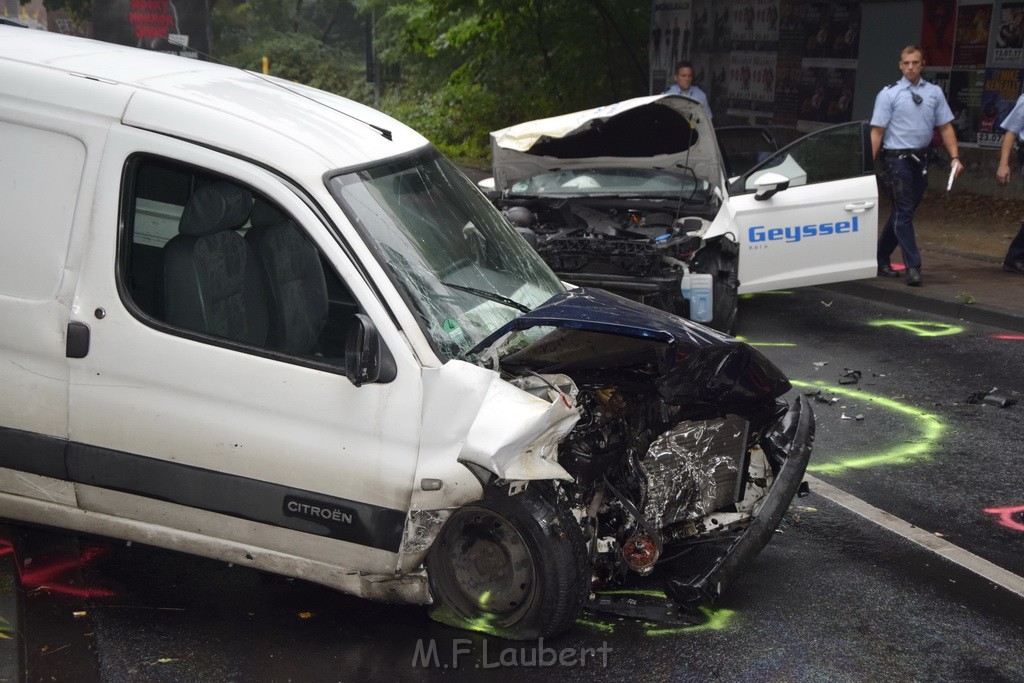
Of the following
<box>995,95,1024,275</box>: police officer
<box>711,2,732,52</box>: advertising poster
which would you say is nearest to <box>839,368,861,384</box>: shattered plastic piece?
<box>995,95,1024,275</box>: police officer

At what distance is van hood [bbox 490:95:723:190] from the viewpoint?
340 inches

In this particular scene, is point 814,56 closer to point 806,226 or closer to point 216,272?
point 806,226

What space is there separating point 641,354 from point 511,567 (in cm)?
100

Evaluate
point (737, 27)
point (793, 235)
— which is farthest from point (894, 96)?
point (737, 27)

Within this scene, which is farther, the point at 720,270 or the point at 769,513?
the point at 720,270

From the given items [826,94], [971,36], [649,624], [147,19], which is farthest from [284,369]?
[147,19]

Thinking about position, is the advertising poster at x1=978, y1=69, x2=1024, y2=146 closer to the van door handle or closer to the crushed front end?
the crushed front end

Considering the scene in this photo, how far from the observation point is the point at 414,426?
3779 millimetres

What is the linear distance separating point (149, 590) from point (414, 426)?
1.46m

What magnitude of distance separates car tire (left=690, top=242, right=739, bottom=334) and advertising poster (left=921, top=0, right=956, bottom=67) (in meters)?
8.69

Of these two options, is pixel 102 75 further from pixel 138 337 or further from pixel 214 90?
pixel 138 337

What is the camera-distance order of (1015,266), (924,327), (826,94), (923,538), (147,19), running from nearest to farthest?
1. (923,538)
2. (924,327)
3. (1015,266)
4. (826,94)
5. (147,19)

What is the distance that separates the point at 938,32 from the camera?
15352 mm

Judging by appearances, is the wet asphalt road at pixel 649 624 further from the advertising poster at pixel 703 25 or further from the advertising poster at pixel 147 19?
the advertising poster at pixel 147 19
